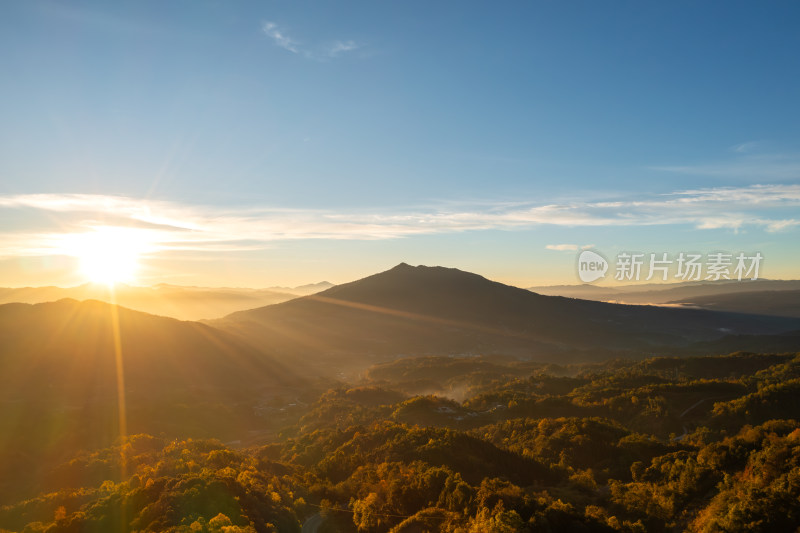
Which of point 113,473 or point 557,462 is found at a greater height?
point 557,462

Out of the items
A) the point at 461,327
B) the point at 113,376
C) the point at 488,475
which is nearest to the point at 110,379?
the point at 113,376

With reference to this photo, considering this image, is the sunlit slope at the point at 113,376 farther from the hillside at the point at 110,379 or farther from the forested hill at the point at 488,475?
the forested hill at the point at 488,475

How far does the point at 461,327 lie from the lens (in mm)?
173250

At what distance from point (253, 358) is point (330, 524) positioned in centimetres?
8597

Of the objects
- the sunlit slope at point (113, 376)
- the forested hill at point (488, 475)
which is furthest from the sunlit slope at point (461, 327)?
the forested hill at point (488, 475)

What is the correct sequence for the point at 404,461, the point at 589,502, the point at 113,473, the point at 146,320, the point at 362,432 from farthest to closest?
the point at 146,320
the point at 362,432
the point at 113,473
the point at 404,461
the point at 589,502

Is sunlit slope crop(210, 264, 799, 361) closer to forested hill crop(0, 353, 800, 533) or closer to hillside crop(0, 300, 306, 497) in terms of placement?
hillside crop(0, 300, 306, 497)

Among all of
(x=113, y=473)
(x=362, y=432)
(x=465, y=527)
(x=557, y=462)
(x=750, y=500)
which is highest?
(x=750, y=500)

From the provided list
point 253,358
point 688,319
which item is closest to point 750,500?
point 253,358

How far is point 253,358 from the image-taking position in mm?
108250

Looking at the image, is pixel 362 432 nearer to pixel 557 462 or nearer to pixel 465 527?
pixel 557 462

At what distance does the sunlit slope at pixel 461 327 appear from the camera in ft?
489

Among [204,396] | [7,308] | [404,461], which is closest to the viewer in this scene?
[404,461]

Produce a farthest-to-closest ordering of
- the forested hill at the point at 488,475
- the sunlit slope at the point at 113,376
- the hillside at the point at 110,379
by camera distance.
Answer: the sunlit slope at the point at 113,376 < the hillside at the point at 110,379 < the forested hill at the point at 488,475
